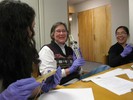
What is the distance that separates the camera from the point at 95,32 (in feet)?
13.0

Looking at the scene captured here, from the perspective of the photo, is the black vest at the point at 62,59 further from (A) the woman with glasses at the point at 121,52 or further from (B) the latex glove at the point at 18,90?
(B) the latex glove at the point at 18,90

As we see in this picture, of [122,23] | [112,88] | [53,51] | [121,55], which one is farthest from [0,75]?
[122,23]

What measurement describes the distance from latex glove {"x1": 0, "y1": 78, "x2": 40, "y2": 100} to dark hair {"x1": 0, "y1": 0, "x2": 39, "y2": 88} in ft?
0.29

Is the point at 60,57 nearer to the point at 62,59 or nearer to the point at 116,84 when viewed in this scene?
the point at 62,59

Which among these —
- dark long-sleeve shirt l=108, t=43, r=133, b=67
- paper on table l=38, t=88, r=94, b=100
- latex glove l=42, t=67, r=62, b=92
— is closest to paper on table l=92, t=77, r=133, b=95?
paper on table l=38, t=88, r=94, b=100

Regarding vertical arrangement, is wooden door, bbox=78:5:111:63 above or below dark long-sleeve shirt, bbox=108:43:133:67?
above

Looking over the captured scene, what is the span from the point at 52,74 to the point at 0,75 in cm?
28

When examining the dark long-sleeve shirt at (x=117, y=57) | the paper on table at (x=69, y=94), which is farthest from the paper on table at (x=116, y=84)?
the dark long-sleeve shirt at (x=117, y=57)

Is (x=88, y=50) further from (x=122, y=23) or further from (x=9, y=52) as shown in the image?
(x=9, y=52)

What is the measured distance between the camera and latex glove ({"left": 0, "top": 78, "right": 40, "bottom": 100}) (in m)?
0.63

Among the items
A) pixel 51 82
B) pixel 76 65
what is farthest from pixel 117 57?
pixel 51 82

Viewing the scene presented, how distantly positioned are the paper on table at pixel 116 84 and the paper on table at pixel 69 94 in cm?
14

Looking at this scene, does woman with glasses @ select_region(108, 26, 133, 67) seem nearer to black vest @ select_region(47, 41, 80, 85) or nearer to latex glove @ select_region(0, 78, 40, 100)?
black vest @ select_region(47, 41, 80, 85)

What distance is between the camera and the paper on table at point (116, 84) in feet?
3.19
